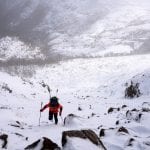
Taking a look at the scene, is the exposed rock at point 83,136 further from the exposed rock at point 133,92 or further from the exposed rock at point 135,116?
the exposed rock at point 133,92

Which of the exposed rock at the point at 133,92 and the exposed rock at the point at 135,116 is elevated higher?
the exposed rock at the point at 133,92

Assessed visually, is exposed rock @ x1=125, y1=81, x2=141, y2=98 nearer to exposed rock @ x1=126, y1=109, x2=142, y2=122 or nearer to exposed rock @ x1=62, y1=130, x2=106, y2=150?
exposed rock @ x1=126, y1=109, x2=142, y2=122

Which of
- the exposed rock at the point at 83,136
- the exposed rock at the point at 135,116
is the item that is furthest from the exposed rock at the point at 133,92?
the exposed rock at the point at 83,136

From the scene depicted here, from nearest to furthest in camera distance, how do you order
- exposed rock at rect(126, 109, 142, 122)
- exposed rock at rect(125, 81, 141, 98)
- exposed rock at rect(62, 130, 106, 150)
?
1. exposed rock at rect(62, 130, 106, 150)
2. exposed rock at rect(126, 109, 142, 122)
3. exposed rock at rect(125, 81, 141, 98)

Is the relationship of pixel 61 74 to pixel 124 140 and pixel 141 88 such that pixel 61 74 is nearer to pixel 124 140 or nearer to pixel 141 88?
pixel 141 88

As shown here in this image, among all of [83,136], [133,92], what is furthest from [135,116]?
[133,92]

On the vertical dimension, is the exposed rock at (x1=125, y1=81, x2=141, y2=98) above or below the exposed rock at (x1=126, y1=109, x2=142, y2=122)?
above

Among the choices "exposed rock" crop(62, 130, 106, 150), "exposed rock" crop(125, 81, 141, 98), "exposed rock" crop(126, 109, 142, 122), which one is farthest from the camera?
"exposed rock" crop(125, 81, 141, 98)

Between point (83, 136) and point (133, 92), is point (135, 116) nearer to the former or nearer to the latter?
point (83, 136)

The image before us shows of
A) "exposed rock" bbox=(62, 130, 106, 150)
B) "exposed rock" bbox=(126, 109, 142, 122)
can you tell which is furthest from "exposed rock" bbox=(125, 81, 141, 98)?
"exposed rock" bbox=(62, 130, 106, 150)

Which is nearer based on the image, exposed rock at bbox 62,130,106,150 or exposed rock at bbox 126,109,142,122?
exposed rock at bbox 62,130,106,150

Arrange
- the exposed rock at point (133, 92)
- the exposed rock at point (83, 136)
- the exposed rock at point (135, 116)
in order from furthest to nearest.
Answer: the exposed rock at point (133, 92) < the exposed rock at point (135, 116) < the exposed rock at point (83, 136)

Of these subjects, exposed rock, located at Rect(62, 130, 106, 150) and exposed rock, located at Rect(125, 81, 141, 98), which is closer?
exposed rock, located at Rect(62, 130, 106, 150)

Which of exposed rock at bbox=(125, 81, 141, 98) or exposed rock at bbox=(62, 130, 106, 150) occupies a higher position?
exposed rock at bbox=(125, 81, 141, 98)
